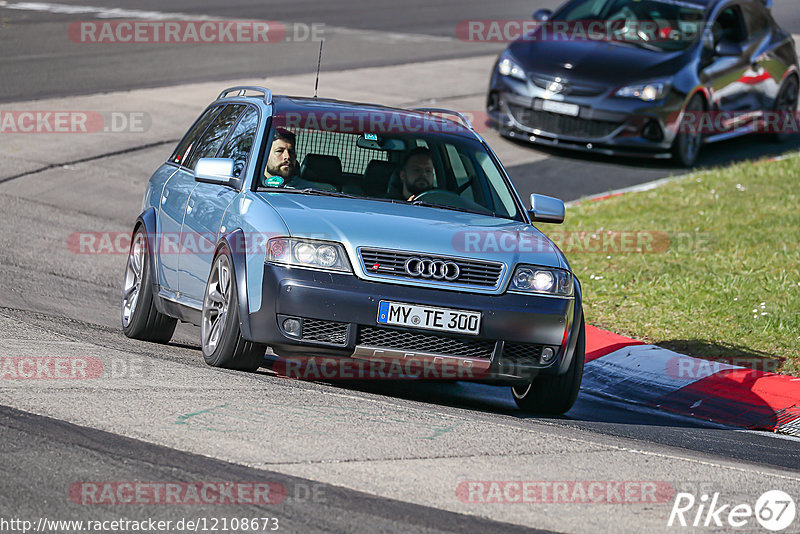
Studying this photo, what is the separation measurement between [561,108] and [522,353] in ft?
31.4

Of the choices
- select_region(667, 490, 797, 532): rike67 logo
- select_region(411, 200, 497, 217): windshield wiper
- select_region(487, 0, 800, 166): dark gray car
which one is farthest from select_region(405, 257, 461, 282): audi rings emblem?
select_region(487, 0, 800, 166): dark gray car

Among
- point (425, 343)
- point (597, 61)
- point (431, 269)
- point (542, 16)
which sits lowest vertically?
point (597, 61)

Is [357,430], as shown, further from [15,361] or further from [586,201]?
[586,201]

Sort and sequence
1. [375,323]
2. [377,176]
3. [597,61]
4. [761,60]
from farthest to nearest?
[761,60] → [597,61] → [377,176] → [375,323]

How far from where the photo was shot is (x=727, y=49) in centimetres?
1745

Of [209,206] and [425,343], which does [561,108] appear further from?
[425,343]

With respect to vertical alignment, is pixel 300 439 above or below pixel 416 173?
below

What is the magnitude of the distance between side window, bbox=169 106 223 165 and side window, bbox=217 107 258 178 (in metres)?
0.62

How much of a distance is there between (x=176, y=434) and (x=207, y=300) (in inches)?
78.0

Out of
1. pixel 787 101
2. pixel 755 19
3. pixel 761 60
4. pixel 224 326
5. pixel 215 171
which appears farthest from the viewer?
pixel 787 101

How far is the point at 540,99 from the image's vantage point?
16438 millimetres

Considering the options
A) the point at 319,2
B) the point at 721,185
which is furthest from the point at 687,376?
the point at 319,2

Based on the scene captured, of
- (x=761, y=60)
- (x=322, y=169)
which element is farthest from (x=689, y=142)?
(x=322, y=169)

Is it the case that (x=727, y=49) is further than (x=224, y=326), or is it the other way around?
(x=727, y=49)
